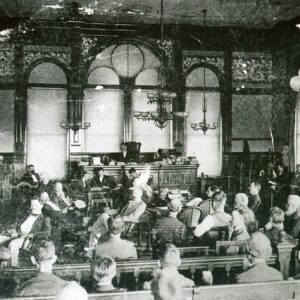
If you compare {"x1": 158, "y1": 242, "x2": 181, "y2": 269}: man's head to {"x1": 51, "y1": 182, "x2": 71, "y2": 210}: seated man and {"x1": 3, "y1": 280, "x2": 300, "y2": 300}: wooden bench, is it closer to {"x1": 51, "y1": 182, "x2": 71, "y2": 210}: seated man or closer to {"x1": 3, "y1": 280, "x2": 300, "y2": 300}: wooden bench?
{"x1": 3, "y1": 280, "x2": 300, "y2": 300}: wooden bench

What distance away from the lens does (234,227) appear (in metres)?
4.69

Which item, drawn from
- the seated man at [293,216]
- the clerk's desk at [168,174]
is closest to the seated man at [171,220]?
the seated man at [293,216]

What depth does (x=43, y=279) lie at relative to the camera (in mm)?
3160

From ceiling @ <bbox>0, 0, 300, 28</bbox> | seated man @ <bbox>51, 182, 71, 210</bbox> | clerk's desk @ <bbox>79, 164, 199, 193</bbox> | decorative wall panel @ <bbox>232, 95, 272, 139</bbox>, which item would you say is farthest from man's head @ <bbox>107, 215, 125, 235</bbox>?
decorative wall panel @ <bbox>232, 95, 272, 139</bbox>

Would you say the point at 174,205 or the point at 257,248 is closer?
the point at 257,248

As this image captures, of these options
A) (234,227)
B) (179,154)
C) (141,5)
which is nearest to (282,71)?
(179,154)

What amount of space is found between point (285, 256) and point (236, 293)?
0.95 m

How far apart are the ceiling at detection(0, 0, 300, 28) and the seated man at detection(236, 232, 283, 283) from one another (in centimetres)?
716

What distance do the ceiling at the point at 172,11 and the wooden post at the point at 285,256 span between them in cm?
683

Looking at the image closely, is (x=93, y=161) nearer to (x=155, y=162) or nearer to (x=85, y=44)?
(x=155, y=162)

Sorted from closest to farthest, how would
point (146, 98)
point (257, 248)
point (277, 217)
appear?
point (257, 248)
point (277, 217)
point (146, 98)

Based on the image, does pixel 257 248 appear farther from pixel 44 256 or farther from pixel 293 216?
pixel 293 216

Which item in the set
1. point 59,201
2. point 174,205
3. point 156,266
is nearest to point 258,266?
point 156,266

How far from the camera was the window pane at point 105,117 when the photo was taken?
37.2ft
